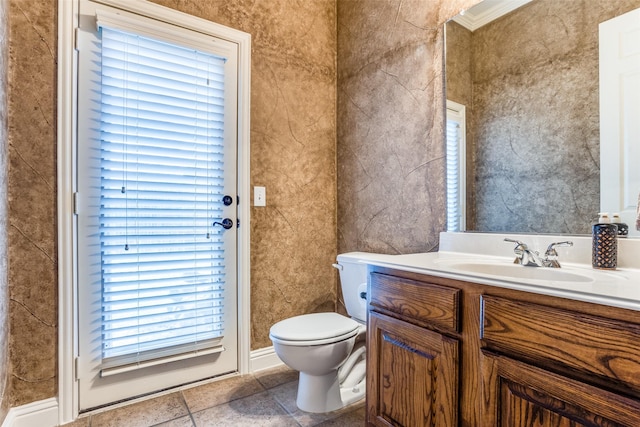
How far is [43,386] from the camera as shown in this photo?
1.52 metres

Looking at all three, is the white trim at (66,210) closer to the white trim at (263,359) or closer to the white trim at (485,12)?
the white trim at (263,359)

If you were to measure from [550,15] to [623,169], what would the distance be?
692 mm

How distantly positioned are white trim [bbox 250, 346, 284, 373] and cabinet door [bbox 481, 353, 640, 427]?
147 centimetres

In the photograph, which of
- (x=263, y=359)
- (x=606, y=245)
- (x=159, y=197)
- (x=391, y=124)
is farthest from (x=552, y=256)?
(x=159, y=197)

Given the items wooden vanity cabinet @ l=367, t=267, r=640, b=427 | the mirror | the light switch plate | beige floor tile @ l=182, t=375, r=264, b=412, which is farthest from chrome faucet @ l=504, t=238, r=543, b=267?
beige floor tile @ l=182, t=375, r=264, b=412

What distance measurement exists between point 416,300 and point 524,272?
42cm

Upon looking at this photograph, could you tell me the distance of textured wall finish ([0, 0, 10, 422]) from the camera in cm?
133

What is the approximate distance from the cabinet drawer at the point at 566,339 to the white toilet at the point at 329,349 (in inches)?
30.9

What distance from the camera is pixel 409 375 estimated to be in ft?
3.83

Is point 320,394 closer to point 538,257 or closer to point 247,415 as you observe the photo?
point 247,415

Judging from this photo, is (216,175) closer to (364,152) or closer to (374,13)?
(364,152)

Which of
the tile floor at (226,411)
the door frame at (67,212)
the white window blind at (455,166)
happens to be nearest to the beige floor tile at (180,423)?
the tile floor at (226,411)

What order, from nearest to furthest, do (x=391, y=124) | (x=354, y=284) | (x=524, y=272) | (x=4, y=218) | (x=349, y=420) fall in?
(x=524, y=272) < (x=4, y=218) < (x=349, y=420) < (x=354, y=284) < (x=391, y=124)

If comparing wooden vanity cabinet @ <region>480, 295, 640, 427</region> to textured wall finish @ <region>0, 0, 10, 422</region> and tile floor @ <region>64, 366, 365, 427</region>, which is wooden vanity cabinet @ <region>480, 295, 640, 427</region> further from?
textured wall finish @ <region>0, 0, 10, 422</region>
